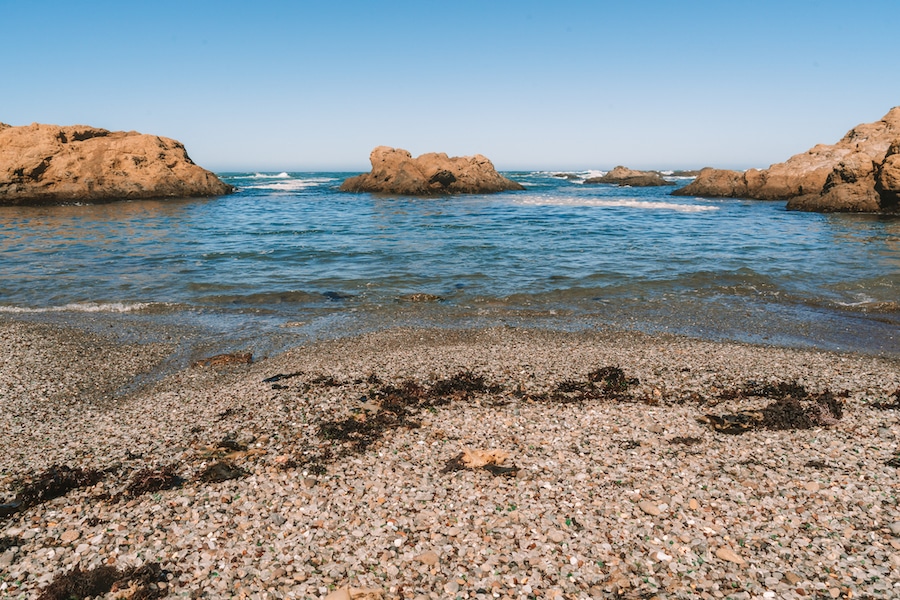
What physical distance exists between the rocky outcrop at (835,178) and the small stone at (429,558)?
48405 mm

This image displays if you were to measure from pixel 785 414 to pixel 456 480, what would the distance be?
5614mm

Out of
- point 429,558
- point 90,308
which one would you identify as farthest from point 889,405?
point 90,308

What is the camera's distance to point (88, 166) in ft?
174

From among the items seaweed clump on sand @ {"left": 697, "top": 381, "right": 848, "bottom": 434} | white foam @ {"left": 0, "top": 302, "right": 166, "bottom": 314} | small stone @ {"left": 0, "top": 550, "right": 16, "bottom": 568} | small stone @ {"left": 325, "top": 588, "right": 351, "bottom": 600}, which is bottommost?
small stone @ {"left": 325, "top": 588, "right": 351, "bottom": 600}

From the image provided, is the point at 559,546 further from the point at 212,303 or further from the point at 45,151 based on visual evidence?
the point at 45,151

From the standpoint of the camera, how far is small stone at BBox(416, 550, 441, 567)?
5.03 metres

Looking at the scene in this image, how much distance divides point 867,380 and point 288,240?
27.8m

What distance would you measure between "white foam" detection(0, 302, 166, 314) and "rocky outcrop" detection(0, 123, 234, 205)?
45.5 meters

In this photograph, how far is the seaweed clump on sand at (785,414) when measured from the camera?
7.77 metres

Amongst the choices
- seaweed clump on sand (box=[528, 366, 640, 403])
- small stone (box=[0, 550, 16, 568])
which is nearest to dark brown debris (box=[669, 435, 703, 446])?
seaweed clump on sand (box=[528, 366, 640, 403])

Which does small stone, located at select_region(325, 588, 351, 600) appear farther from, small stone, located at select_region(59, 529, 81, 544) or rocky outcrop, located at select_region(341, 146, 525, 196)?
rocky outcrop, located at select_region(341, 146, 525, 196)

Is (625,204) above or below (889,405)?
above

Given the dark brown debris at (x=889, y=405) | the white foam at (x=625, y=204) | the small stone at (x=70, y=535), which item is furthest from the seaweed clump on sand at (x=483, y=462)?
the white foam at (x=625, y=204)

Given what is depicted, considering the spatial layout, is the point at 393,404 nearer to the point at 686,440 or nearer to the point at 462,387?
the point at 462,387
